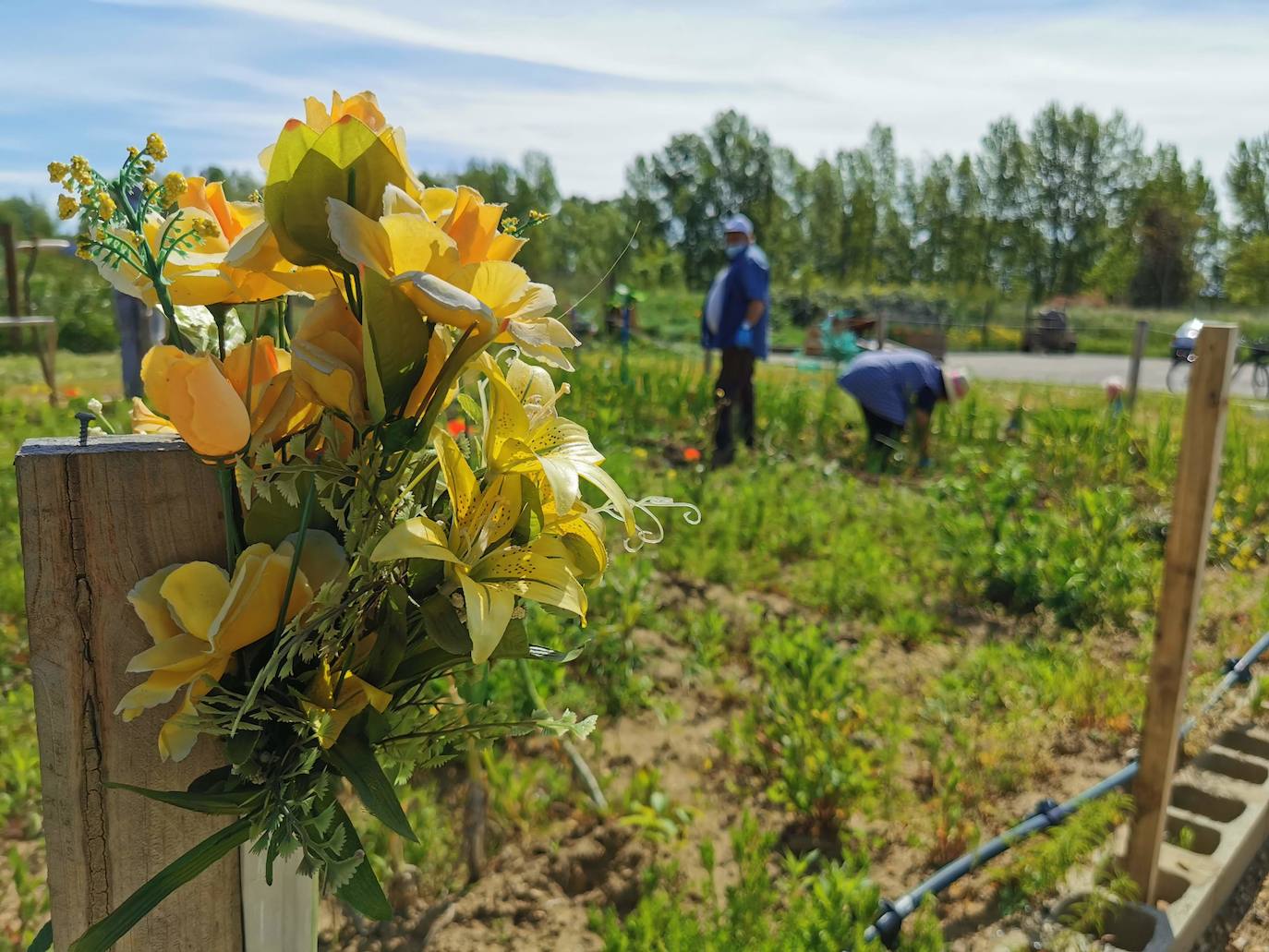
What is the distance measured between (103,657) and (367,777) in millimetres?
268

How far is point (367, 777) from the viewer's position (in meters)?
0.78

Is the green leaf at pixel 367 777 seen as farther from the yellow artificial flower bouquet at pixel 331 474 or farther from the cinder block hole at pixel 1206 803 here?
the cinder block hole at pixel 1206 803

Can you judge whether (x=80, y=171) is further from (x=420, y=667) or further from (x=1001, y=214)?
(x=1001, y=214)

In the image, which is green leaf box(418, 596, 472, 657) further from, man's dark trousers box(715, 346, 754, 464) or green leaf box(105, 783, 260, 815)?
man's dark trousers box(715, 346, 754, 464)

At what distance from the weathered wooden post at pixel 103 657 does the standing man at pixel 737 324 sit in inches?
235

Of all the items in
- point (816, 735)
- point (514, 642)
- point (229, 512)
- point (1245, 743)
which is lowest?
point (1245, 743)

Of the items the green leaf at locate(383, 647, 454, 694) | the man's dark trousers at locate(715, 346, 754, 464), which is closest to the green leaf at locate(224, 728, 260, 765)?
the green leaf at locate(383, 647, 454, 694)

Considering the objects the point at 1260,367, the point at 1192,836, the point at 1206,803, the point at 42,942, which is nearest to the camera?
the point at 42,942

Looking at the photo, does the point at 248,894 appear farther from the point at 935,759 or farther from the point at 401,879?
the point at 935,759

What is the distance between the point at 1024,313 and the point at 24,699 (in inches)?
1349

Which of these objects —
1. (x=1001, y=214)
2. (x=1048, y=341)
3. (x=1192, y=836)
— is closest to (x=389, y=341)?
(x=1192, y=836)

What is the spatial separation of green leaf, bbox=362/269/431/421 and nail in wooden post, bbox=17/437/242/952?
8.5 inches

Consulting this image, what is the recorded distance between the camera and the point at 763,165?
47219 mm

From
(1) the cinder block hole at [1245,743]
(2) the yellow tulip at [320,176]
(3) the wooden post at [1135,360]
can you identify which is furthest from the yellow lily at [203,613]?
(3) the wooden post at [1135,360]
